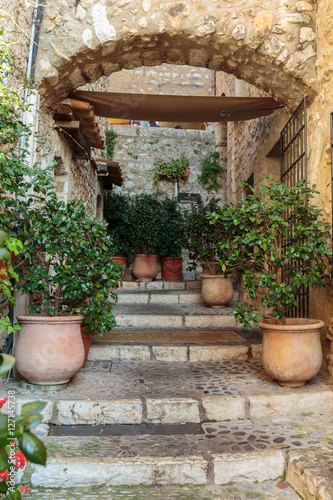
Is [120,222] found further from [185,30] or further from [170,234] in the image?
[185,30]

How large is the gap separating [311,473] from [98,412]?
55.6 inches

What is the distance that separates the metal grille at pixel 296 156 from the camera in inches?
142

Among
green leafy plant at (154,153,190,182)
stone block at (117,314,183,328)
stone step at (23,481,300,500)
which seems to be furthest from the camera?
green leafy plant at (154,153,190,182)

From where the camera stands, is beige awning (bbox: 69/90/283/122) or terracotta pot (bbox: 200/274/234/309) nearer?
beige awning (bbox: 69/90/283/122)

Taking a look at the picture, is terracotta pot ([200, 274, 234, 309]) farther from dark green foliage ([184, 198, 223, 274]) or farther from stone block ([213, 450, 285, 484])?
stone block ([213, 450, 285, 484])

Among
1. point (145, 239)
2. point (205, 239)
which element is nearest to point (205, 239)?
point (205, 239)

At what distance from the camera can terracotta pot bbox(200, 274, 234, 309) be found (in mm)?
5852

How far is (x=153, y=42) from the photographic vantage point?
376 cm

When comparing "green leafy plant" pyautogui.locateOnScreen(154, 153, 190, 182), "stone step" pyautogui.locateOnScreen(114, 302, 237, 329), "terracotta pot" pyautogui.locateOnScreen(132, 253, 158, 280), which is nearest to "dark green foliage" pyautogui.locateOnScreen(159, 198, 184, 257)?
"terracotta pot" pyautogui.locateOnScreen(132, 253, 158, 280)

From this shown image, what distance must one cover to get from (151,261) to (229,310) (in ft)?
8.42

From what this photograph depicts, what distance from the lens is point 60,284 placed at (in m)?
3.07

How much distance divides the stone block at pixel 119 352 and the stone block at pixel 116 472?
5.71 feet

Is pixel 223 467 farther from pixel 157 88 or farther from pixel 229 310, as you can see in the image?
pixel 157 88

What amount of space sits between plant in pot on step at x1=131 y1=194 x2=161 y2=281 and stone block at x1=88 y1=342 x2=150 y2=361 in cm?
399
